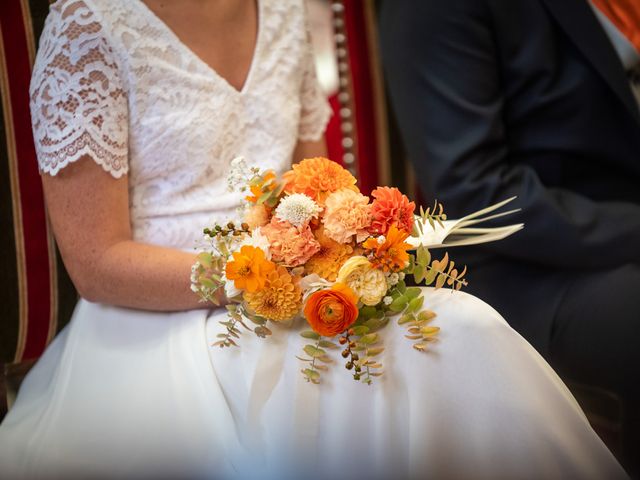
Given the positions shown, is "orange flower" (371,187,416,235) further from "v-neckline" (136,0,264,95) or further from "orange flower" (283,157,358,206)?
"v-neckline" (136,0,264,95)

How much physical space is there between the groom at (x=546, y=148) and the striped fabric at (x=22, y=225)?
2.03 ft

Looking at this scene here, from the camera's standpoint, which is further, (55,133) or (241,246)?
(55,133)

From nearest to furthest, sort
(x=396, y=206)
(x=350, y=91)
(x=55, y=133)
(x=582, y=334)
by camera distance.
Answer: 1. (x=396, y=206)
2. (x=55, y=133)
3. (x=582, y=334)
4. (x=350, y=91)

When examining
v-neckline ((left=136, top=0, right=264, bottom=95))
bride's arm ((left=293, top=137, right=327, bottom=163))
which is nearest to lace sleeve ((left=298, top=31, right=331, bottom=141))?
bride's arm ((left=293, top=137, right=327, bottom=163))

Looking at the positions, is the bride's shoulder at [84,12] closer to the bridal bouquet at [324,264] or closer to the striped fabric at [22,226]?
the striped fabric at [22,226]

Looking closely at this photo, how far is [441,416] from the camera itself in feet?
2.89

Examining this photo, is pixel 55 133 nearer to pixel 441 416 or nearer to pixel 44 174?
pixel 44 174

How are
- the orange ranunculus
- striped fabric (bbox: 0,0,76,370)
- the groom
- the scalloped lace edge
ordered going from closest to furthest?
the orange ranunculus, the scalloped lace edge, striped fabric (bbox: 0,0,76,370), the groom

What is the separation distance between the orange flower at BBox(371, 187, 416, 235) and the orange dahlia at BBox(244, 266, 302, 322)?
11 cm

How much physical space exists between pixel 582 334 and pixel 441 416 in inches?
19.2

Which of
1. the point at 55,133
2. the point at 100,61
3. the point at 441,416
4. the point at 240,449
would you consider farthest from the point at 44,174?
the point at 441,416

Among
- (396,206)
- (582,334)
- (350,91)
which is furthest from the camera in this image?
(350,91)

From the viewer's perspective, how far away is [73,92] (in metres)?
0.98

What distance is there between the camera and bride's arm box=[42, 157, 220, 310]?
39.1 inches
